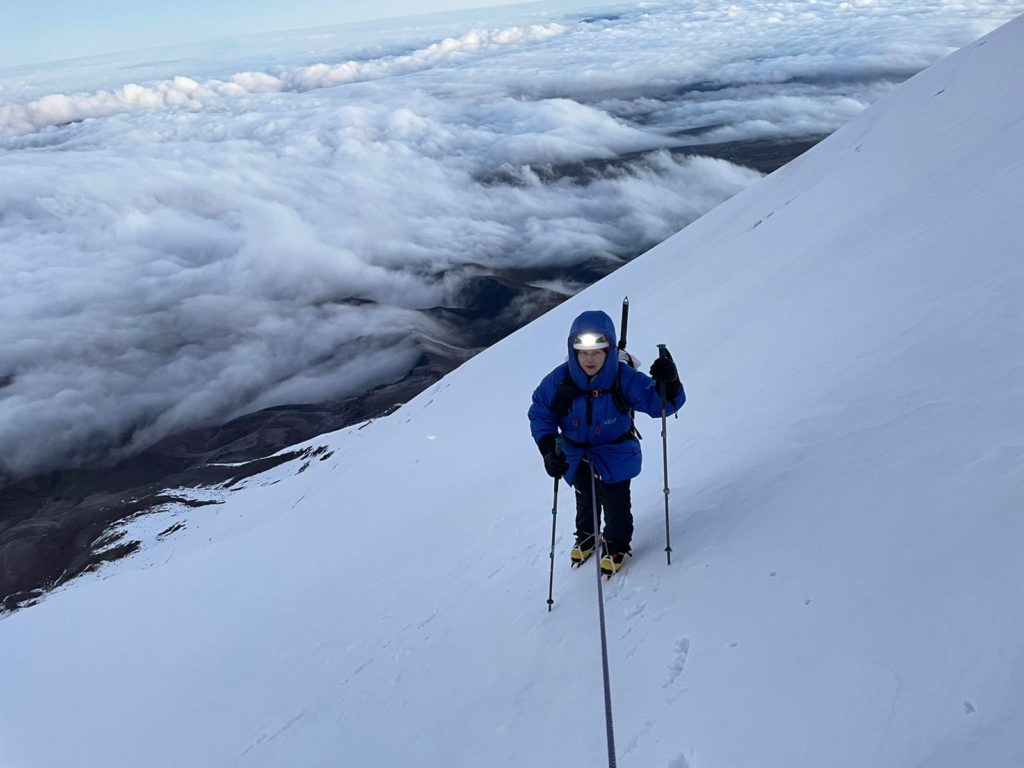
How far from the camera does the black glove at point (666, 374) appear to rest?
485cm

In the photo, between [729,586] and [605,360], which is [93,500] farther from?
[729,586]

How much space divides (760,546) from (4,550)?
14798cm

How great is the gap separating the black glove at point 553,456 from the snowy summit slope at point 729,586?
3.81 ft

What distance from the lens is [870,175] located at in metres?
17.8

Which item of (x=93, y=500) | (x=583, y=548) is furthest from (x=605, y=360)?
(x=93, y=500)

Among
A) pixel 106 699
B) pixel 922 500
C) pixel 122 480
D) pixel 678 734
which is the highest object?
pixel 922 500

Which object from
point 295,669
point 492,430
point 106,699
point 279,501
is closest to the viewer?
point 295,669

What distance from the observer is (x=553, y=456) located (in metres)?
5.22

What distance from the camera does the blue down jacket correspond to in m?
5.09

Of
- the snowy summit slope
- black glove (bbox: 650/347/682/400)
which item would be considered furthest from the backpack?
the snowy summit slope

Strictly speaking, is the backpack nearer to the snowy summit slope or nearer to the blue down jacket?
the blue down jacket

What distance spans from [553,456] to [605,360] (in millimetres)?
855

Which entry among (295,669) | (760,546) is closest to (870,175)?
(760,546)

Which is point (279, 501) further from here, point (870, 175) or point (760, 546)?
point (760, 546)
